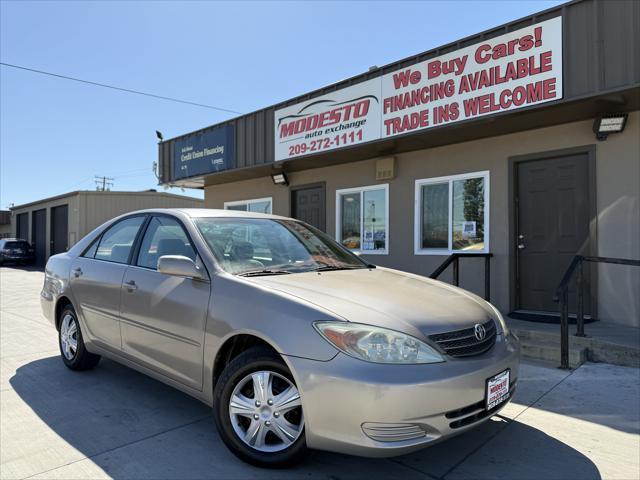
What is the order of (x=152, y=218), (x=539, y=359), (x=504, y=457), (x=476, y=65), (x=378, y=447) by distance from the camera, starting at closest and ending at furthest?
(x=378, y=447)
(x=504, y=457)
(x=152, y=218)
(x=539, y=359)
(x=476, y=65)

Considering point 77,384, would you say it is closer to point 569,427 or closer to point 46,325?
point 46,325

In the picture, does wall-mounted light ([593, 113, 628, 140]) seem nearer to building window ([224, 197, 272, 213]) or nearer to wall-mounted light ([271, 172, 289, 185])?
wall-mounted light ([271, 172, 289, 185])

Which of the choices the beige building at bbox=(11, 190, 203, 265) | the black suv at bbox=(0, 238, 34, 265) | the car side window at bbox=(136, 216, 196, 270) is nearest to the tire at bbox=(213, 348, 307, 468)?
the car side window at bbox=(136, 216, 196, 270)

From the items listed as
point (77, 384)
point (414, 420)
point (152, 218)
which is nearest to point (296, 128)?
point (152, 218)

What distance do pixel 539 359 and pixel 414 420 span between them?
3516mm

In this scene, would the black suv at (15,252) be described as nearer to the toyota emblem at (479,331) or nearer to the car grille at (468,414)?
the toyota emblem at (479,331)

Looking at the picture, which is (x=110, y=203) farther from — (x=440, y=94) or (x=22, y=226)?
(x=440, y=94)

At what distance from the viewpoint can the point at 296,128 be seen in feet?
29.6

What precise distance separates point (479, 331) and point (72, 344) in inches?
155

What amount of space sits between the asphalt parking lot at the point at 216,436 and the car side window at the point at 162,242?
1.20 metres

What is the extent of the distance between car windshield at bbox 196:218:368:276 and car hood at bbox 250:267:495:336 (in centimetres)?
21

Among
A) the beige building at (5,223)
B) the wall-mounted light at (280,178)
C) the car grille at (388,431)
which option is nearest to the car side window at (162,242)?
the car grille at (388,431)

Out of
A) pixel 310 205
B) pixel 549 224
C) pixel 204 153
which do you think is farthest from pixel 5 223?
pixel 549 224

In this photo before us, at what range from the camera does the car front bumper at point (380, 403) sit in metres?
2.38
